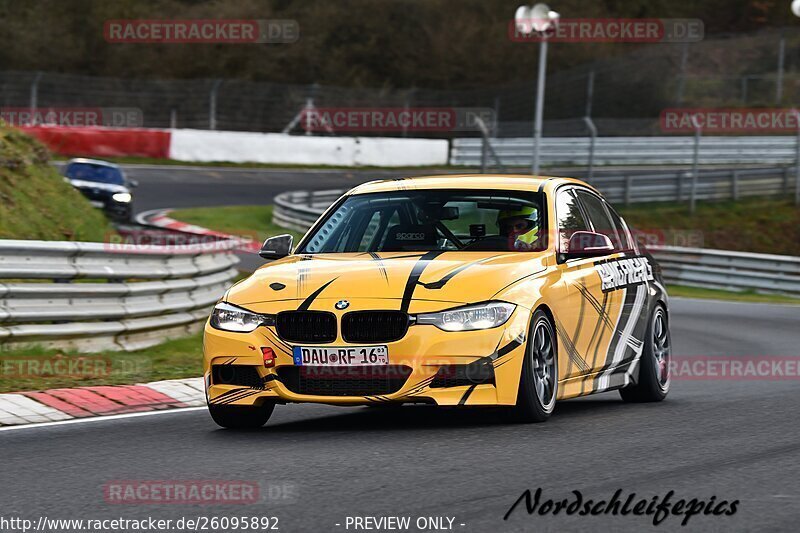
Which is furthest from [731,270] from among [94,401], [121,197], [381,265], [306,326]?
[306,326]

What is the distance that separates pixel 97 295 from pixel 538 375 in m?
5.41

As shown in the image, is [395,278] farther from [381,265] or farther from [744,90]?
[744,90]

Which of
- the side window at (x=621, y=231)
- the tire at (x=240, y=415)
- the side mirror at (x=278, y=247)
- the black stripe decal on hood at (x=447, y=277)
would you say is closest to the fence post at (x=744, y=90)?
the side window at (x=621, y=231)

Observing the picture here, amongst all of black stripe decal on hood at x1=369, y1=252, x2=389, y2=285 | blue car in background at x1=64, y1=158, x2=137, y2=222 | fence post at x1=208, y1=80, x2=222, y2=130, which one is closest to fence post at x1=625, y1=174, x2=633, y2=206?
blue car in background at x1=64, y1=158, x2=137, y2=222

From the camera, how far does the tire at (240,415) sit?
8375 millimetres

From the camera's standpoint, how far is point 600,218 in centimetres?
1030

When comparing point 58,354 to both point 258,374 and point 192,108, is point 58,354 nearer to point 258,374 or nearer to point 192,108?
point 258,374

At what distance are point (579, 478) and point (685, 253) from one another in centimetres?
2181

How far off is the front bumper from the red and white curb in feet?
5.19

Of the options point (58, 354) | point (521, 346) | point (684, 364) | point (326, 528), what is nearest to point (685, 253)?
point (684, 364)

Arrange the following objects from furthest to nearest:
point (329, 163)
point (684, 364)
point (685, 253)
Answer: point (329, 163), point (685, 253), point (684, 364)

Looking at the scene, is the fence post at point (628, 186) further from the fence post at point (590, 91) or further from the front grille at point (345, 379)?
the front grille at point (345, 379)

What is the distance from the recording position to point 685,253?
91.0ft

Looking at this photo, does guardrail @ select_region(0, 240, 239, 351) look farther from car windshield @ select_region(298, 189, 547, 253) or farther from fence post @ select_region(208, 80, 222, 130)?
fence post @ select_region(208, 80, 222, 130)
